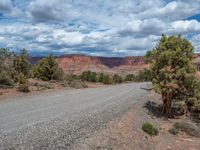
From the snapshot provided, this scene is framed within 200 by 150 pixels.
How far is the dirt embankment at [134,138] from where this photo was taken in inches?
469

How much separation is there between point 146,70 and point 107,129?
8.19 m

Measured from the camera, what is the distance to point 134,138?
46.3 feet

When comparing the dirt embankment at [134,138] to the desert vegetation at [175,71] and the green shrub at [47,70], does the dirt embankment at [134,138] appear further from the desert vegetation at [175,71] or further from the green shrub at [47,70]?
the green shrub at [47,70]

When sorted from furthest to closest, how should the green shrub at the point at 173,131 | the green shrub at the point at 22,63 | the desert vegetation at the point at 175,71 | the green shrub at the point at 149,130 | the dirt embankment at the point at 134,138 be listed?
the green shrub at the point at 22,63
the desert vegetation at the point at 175,71
the green shrub at the point at 173,131
the green shrub at the point at 149,130
the dirt embankment at the point at 134,138

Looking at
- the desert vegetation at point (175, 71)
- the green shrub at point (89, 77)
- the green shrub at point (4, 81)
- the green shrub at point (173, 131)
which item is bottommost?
the green shrub at point (89, 77)

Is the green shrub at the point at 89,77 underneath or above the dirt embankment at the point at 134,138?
underneath

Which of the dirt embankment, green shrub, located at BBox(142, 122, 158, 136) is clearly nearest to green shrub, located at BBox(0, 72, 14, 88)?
the dirt embankment

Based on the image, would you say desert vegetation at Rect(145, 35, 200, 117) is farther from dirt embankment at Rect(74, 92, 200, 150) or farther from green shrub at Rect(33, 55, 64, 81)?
green shrub at Rect(33, 55, 64, 81)

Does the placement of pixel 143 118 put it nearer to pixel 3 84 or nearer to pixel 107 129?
pixel 107 129

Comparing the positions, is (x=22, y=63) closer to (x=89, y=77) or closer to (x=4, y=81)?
(x=4, y=81)

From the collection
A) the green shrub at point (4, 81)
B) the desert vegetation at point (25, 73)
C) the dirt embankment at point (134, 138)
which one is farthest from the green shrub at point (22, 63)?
the dirt embankment at point (134, 138)

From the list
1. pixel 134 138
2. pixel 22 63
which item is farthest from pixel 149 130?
pixel 22 63

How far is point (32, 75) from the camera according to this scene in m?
45.4

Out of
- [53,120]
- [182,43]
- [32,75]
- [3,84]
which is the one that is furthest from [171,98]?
[32,75]
